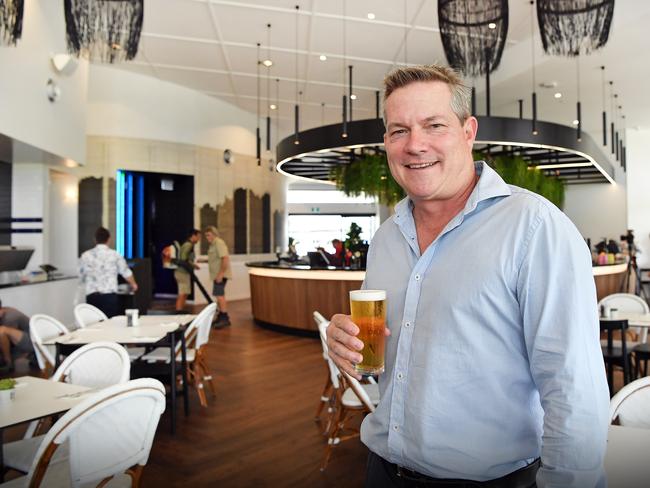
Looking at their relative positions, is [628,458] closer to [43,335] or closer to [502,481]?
[502,481]

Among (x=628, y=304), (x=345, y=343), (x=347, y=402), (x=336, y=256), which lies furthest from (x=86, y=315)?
(x=628, y=304)

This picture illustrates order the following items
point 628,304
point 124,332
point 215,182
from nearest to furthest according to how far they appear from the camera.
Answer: point 124,332 < point 628,304 < point 215,182

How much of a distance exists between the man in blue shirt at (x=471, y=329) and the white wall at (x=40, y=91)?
21.5 ft

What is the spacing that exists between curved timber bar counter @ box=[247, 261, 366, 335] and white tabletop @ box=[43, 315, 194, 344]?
289 cm

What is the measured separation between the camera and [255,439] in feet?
12.7

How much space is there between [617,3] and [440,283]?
7280 mm

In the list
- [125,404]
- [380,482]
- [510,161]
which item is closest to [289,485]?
[125,404]

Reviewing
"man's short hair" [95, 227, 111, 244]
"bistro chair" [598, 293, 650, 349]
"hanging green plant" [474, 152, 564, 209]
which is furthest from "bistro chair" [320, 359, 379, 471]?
"hanging green plant" [474, 152, 564, 209]

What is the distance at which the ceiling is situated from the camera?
7.75m

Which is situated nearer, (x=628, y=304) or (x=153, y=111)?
(x=628, y=304)

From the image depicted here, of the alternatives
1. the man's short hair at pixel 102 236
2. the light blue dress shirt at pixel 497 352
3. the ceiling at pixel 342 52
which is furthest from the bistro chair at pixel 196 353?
the ceiling at pixel 342 52

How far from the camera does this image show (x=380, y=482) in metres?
1.31

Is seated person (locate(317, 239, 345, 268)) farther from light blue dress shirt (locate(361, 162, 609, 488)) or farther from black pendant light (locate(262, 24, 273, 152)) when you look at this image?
light blue dress shirt (locate(361, 162, 609, 488))

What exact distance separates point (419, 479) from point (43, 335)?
155 inches
